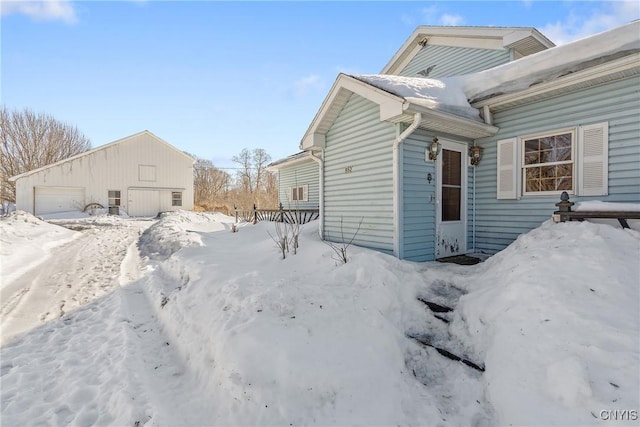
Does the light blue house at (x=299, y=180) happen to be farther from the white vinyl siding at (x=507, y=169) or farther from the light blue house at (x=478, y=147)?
the white vinyl siding at (x=507, y=169)

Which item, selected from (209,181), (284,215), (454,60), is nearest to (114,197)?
(209,181)

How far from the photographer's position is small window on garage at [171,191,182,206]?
25.1m

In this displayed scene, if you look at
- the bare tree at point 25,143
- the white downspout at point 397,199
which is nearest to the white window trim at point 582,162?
the white downspout at point 397,199

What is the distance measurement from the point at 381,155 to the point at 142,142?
24.6 metres

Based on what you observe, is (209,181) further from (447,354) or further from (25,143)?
(447,354)

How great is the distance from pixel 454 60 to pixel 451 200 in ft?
21.8

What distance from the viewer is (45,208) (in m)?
21.0

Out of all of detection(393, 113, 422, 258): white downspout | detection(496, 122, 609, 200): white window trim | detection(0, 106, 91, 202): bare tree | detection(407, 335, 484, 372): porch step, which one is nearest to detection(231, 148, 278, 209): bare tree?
detection(0, 106, 91, 202): bare tree

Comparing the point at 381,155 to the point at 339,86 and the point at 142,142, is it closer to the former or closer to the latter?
the point at 339,86

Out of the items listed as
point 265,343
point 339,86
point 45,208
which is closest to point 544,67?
point 339,86

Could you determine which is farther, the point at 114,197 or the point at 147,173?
the point at 147,173

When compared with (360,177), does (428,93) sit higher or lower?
higher

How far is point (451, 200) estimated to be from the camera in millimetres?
6527

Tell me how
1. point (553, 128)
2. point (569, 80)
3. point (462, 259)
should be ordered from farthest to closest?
point (462, 259), point (553, 128), point (569, 80)
